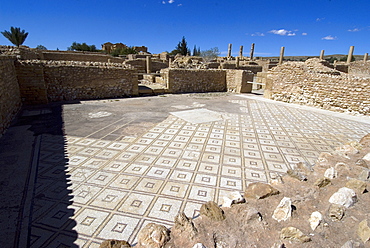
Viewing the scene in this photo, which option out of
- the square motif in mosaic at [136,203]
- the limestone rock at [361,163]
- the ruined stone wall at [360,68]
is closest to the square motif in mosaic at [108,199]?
the square motif in mosaic at [136,203]

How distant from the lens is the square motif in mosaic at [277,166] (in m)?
3.58

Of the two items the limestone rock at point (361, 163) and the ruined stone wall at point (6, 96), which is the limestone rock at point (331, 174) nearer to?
the limestone rock at point (361, 163)

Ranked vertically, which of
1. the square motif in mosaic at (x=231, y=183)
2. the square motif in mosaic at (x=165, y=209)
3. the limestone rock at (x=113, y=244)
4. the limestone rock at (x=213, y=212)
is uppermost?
the limestone rock at (x=213, y=212)

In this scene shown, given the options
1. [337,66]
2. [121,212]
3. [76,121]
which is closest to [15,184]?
[121,212]

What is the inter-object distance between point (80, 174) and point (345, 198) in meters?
3.64

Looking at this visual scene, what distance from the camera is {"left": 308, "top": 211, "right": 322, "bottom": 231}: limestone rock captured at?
185 centimetres

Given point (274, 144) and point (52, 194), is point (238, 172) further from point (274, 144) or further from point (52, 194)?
point (52, 194)

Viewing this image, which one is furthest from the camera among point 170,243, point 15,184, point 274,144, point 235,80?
point 235,80

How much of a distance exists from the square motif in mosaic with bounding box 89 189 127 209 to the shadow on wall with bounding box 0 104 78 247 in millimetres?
299

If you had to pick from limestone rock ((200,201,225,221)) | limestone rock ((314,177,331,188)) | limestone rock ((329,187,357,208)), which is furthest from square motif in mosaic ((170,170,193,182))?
limestone rock ((329,187,357,208))

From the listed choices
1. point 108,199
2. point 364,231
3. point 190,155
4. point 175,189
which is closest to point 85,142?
point 108,199

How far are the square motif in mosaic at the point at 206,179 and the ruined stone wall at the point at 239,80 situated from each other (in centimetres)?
991

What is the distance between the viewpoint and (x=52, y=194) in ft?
9.12

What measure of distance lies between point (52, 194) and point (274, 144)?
4.45 metres
